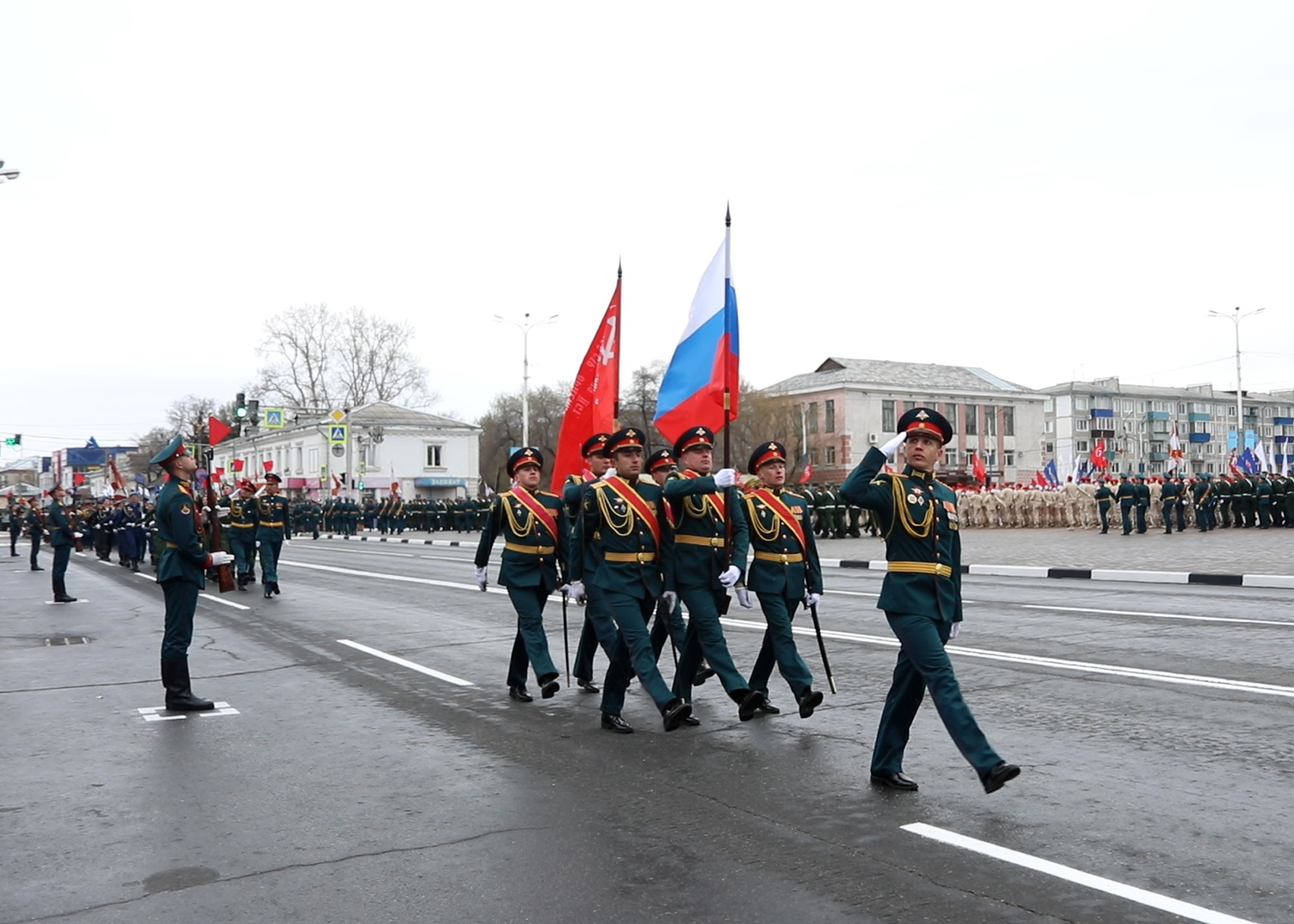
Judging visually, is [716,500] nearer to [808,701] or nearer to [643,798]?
[808,701]

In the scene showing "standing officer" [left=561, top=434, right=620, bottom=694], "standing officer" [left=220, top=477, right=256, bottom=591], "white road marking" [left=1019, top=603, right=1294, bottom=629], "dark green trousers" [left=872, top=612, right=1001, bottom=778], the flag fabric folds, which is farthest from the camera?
"standing officer" [left=220, top=477, right=256, bottom=591]

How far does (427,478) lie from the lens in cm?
8325

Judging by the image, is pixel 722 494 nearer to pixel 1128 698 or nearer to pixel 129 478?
pixel 1128 698

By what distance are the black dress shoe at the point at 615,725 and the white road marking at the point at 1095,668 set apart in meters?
1.54

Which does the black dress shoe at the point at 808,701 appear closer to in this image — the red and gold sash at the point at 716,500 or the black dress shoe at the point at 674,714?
the black dress shoe at the point at 674,714

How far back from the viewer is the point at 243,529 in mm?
19641

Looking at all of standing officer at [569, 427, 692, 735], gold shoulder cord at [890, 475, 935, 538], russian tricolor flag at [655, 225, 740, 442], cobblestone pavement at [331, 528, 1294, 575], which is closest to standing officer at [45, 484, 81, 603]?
russian tricolor flag at [655, 225, 740, 442]

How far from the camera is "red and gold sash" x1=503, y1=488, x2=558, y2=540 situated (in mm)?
8797

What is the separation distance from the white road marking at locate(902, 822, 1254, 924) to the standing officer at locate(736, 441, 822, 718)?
2326mm

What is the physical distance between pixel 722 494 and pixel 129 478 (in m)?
123

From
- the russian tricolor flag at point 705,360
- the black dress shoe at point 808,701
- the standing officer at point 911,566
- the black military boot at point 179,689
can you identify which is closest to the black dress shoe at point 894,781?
the standing officer at point 911,566

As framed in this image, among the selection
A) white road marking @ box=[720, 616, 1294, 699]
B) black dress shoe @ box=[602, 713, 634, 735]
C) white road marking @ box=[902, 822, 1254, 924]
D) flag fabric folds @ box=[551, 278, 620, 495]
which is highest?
flag fabric folds @ box=[551, 278, 620, 495]

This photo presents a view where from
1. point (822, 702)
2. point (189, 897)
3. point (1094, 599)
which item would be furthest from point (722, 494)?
point (1094, 599)

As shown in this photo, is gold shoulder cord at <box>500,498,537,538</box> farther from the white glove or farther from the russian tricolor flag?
the white glove
